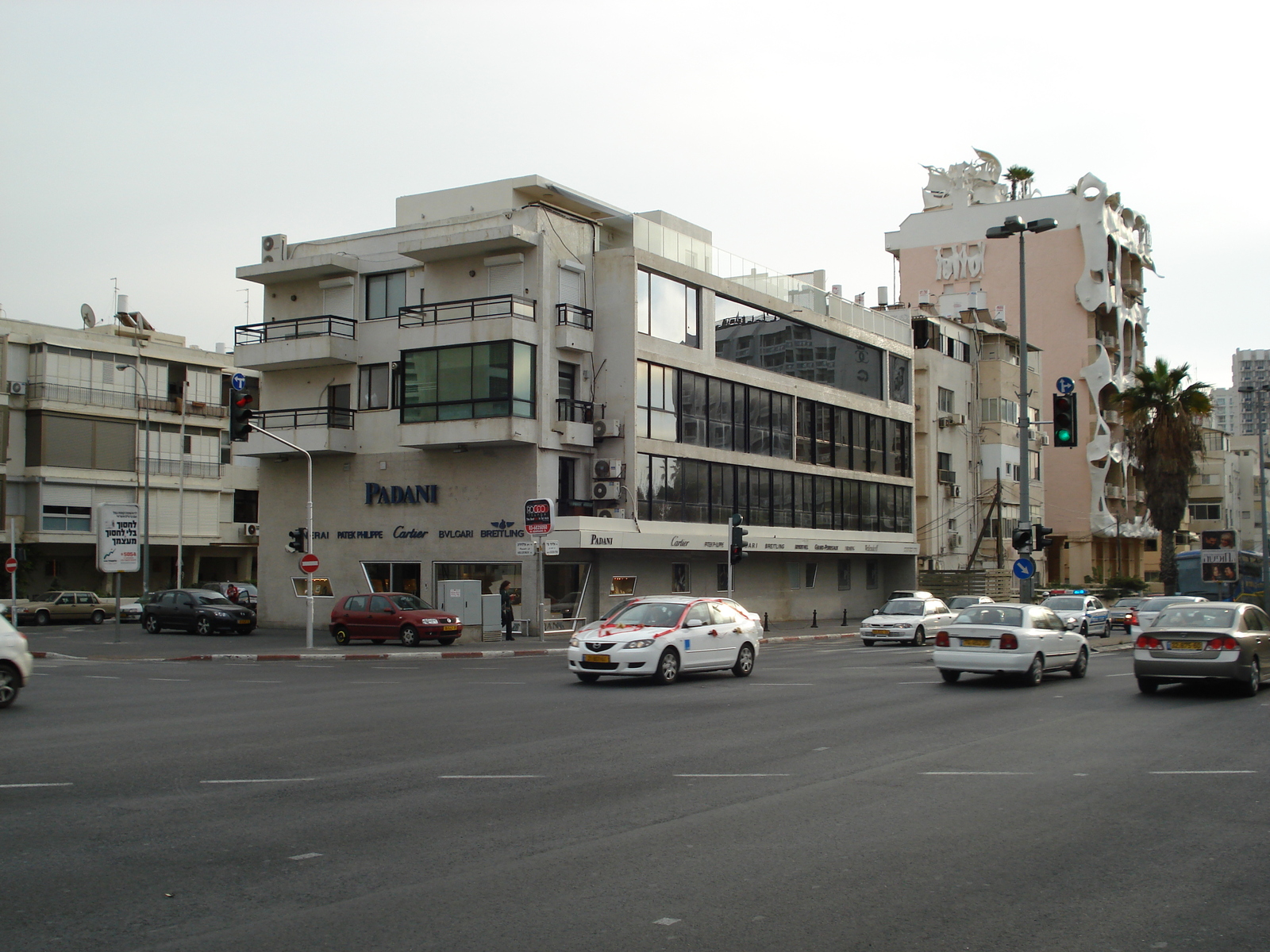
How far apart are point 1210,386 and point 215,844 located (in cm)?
5696

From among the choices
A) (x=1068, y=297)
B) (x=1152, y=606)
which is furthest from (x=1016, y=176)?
(x=1152, y=606)

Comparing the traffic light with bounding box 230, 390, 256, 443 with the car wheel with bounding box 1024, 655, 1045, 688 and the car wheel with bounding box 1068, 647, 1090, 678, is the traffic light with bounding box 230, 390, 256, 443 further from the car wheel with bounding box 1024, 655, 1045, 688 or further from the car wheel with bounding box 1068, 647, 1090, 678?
the car wheel with bounding box 1068, 647, 1090, 678

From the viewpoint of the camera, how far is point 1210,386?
5550 cm

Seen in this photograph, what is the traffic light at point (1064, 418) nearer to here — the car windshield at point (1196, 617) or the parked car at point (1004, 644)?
the parked car at point (1004, 644)

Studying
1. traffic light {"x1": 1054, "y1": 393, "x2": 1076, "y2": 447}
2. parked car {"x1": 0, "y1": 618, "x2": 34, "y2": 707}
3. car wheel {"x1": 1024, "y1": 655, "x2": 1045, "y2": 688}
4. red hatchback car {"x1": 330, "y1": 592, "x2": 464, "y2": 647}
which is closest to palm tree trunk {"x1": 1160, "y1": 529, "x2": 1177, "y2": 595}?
traffic light {"x1": 1054, "y1": 393, "x2": 1076, "y2": 447}

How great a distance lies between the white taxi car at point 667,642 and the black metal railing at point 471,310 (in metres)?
17.2

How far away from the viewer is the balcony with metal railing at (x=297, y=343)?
1599 inches

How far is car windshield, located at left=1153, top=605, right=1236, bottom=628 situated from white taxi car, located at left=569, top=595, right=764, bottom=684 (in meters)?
7.49

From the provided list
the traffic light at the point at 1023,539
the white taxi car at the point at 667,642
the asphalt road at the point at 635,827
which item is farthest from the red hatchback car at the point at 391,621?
the asphalt road at the point at 635,827

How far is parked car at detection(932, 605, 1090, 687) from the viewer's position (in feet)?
66.0

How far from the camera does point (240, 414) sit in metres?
24.3

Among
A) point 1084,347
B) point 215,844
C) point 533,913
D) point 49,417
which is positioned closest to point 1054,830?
point 533,913

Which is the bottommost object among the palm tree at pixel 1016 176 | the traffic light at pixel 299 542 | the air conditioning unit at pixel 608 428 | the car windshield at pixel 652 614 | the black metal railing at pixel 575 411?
the car windshield at pixel 652 614

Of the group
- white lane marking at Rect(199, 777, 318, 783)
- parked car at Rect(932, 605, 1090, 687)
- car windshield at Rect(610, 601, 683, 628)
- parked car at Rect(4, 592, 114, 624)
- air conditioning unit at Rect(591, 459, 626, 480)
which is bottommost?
parked car at Rect(4, 592, 114, 624)
